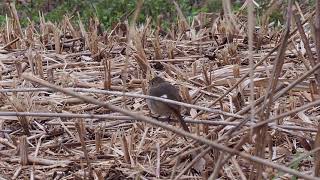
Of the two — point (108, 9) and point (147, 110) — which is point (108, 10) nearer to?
point (108, 9)

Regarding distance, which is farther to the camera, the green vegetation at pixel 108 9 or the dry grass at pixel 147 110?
the green vegetation at pixel 108 9

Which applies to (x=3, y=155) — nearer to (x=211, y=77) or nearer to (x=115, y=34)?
(x=211, y=77)

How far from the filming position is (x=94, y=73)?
12.1 ft

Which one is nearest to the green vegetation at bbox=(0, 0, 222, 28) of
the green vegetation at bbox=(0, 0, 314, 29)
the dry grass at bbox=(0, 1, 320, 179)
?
the green vegetation at bbox=(0, 0, 314, 29)

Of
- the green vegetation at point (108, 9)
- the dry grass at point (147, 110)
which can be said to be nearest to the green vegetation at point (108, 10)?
the green vegetation at point (108, 9)

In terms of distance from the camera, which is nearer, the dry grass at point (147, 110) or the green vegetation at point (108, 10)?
the dry grass at point (147, 110)

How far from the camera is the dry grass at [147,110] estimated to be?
190 cm

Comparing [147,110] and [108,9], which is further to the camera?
[108,9]

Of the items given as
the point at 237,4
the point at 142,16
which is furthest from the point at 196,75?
the point at 237,4

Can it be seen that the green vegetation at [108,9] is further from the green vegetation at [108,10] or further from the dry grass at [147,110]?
the dry grass at [147,110]

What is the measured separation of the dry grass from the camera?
1897mm

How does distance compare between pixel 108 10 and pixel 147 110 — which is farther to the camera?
pixel 108 10

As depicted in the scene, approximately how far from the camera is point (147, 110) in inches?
122

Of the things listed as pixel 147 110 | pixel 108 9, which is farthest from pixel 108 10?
pixel 147 110
